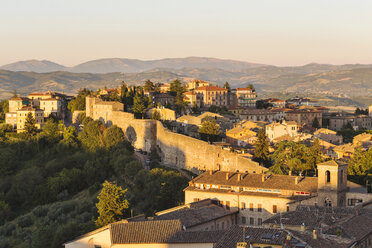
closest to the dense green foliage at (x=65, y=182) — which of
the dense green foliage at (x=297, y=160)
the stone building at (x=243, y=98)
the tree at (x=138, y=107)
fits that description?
the tree at (x=138, y=107)

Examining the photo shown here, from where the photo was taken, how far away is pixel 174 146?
4969 centimetres

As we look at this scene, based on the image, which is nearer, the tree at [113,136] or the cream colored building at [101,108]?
the tree at [113,136]

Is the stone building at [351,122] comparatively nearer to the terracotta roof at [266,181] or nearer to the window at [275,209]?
the terracotta roof at [266,181]

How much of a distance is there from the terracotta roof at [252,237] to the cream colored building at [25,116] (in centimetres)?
5203

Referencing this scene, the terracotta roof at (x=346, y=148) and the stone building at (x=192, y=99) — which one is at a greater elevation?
the stone building at (x=192, y=99)

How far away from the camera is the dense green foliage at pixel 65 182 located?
39.4 meters

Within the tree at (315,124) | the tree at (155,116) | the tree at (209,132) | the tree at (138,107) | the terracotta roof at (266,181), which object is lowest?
the tree at (315,124)

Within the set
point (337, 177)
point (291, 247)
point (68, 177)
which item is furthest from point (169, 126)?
point (291, 247)

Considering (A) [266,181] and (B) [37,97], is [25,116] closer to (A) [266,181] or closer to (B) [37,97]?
(B) [37,97]

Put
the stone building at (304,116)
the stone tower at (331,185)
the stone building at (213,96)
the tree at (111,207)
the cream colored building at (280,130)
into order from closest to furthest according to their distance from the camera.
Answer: the stone tower at (331,185)
the tree at (111,207)
the cream colored building at (280,130)
the stone building at (304,116)
the stone building at (213,96)

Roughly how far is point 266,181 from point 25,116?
44611mm

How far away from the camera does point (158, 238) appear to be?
75.2 feet

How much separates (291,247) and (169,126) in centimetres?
4057

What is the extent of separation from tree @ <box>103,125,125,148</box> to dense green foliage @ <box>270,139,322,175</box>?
19609mm
